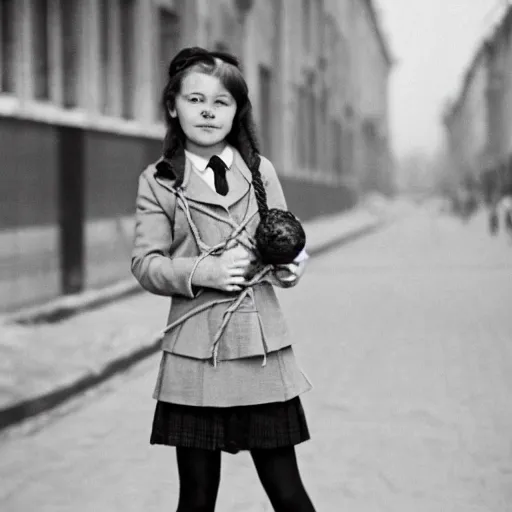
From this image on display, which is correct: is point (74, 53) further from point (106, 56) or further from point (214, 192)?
point (214, 192)

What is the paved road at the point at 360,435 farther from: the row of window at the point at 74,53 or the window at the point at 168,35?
the window at the point at 168,35

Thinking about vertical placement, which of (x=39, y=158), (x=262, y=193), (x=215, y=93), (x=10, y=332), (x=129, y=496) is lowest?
(x=129, y=496)

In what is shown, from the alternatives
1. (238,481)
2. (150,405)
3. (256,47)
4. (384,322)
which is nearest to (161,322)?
(384,322)

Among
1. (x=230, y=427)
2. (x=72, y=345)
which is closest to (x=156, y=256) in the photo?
(x=230, y=427)

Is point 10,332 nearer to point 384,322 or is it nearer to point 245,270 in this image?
point 384,322

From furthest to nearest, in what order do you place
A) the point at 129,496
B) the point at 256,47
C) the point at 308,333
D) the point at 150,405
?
the point at 256,47
the point at 308,333
the point at 150,405
the point at 129,496

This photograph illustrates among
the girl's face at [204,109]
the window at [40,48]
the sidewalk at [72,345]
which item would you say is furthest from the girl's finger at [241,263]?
the window at [40,48]

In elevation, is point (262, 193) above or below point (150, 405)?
above

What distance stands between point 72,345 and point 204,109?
18.9 feet

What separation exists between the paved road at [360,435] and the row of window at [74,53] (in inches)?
129

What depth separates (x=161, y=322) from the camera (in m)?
10.3

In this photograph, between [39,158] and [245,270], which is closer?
[245,270]

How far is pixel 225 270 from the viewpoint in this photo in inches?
113

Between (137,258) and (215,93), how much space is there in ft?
1.62
